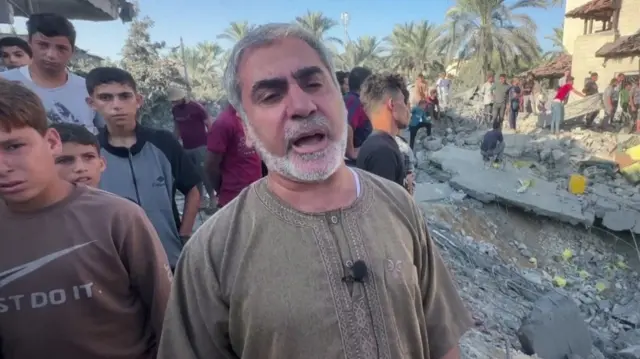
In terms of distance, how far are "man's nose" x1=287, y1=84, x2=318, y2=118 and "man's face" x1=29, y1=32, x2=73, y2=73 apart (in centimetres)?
225

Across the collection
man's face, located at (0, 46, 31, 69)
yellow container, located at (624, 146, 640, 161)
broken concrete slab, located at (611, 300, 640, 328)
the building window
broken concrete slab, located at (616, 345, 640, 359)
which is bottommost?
broken concrete slab, located at (611, 300, 640, 328)

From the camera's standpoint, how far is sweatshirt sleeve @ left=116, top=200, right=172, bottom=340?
1.67 m

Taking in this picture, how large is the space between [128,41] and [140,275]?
733 inches

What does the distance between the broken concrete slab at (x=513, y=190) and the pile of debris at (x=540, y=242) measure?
0.03 m

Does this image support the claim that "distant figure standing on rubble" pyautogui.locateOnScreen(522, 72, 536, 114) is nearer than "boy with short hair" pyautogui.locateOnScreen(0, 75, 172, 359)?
No

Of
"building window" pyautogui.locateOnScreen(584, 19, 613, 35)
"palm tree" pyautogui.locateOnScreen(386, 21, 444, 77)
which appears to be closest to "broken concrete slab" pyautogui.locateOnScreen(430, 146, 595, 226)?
"building window" pyautogui.locateOnScreen(584, 19, 613, 35)

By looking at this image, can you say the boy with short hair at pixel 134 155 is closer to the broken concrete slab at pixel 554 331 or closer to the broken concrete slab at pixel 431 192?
the broken concrete slab at pixel 554 331

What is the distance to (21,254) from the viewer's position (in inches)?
60.5

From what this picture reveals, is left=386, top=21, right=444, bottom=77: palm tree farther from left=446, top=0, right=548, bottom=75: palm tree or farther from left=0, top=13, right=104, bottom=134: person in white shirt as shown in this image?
left=0, top=13, right=104, bottom=134: person in white shirt

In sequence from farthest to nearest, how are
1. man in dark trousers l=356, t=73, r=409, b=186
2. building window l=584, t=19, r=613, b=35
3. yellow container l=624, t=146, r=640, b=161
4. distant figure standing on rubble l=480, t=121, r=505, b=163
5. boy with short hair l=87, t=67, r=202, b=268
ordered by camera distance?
1. building window l=584, t=19, r=613, b=35
2. yellow container l=624, t=146, r=640, b=161
3. distant figure standing on rubble l=480, t=121, r=505, b=163
4. man in dark trousers l=356, t=73, r=409, b=186
5. boy with short hair l=87, t=67, r=202, b=268

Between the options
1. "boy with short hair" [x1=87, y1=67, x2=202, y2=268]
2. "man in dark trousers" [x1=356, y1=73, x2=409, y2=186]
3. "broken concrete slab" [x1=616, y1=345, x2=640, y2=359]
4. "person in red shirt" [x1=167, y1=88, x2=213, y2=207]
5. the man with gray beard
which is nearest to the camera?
the man with gray beard

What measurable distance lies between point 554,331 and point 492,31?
2492cm

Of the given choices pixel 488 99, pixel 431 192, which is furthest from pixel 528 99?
pixel 431 192

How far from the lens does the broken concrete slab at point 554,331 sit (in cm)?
512
